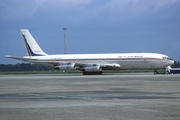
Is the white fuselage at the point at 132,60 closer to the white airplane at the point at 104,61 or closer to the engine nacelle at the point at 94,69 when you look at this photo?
the white airplane at the point at 104,61

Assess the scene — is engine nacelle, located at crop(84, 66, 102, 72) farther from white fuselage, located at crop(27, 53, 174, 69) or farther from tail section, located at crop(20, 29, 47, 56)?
tail section, located at crop(20, 29, 47, 56)

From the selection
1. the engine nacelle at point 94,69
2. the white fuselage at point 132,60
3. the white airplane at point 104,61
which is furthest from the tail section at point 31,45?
the engine nacelle at point 94,69

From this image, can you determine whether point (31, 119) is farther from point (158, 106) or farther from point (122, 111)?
point (158, 106)

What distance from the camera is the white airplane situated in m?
69.0

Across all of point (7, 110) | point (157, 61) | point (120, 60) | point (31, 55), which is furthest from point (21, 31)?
point (7, 110)

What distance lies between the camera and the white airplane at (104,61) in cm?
6900

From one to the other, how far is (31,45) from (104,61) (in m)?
17.3

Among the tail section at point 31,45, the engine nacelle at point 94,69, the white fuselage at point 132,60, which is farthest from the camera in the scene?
the tail section at point 31,45

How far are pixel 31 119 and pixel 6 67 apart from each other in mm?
168734

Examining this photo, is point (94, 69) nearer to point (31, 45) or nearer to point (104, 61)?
point (104, 61)

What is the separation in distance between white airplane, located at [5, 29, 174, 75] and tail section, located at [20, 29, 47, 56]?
151 cm

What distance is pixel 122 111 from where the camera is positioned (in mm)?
14445

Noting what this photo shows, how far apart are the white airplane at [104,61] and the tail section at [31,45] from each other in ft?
4.95

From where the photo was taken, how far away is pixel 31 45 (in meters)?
81.4
